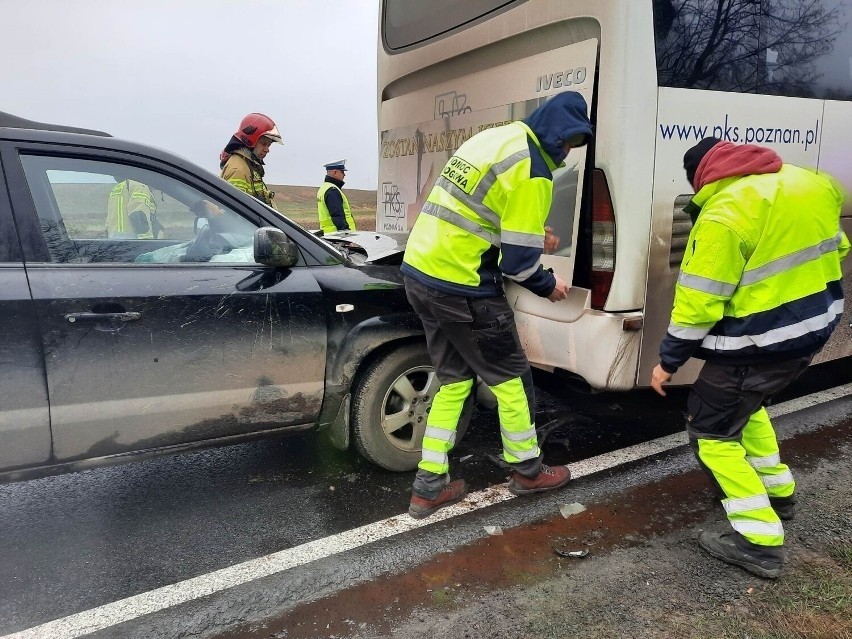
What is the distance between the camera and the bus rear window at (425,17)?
359 centimetres

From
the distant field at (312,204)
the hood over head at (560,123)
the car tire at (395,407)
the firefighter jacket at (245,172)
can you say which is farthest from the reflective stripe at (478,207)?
the distant field at (312,204)

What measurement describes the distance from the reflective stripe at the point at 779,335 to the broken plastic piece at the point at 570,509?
107cm

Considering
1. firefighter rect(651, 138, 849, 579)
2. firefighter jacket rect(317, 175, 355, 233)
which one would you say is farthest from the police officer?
firefighter rect(651, 138, 849, 579)

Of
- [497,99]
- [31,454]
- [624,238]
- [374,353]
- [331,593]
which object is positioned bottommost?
[331,593]

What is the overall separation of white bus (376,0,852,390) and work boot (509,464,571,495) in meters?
0.52

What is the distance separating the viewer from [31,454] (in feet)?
8.37

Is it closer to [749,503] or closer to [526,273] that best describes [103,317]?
[526,273]

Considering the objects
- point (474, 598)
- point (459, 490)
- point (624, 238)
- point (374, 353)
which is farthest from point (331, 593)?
point (624, 238)

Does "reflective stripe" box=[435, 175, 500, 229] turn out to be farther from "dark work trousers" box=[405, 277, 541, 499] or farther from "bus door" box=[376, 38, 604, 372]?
"bus door" box=[376, 38, 604, 372]

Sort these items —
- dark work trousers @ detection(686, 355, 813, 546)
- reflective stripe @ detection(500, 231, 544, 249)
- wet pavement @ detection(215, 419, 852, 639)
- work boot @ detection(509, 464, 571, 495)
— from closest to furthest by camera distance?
wet pavement @ detection(215, 419, 852, 639)
dark work trousers @ detection(686, 355, 813, 546)
reflective stripe @ detection(500, 231, 544, 249)
work boot @ detection(509, 464, 571, 495)

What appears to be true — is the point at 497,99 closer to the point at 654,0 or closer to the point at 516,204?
the point at 654,0

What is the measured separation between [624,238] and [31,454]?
2815 millimetres

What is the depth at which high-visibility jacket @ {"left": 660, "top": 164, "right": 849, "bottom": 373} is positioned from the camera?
7.63 ft

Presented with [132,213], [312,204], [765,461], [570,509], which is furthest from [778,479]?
[312,204]
